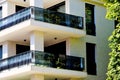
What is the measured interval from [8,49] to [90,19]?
22.4 ft

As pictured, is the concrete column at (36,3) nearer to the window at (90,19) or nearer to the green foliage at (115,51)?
the window at (90,19)

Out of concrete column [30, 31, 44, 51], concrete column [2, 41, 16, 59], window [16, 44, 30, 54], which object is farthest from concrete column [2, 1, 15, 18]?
concrete column [30, 31, 44, 51]

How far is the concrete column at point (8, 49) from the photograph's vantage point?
1323 inches

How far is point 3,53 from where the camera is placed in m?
34.0

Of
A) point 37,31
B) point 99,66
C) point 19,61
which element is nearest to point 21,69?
point 19,61

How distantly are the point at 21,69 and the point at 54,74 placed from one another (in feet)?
7.51

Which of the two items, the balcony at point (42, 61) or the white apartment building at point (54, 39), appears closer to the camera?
the balcony at point (42, 61)

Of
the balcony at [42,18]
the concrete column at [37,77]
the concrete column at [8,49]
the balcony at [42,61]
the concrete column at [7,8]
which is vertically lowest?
the concrete column at [37,77]

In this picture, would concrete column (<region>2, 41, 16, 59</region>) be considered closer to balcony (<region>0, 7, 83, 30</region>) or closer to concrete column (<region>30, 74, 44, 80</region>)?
balcony (<region>0, 7, 83, 30</region>)

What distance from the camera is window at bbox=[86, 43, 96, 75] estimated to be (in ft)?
109

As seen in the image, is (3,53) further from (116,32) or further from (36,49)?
(116,32)

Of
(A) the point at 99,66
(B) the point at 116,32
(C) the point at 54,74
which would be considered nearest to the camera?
(B) the point at 116,32

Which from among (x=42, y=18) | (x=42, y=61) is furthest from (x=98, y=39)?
(x=42, y=61)

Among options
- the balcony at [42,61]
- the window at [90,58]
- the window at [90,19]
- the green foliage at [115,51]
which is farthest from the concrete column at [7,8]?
the green foliage at [115,51]
